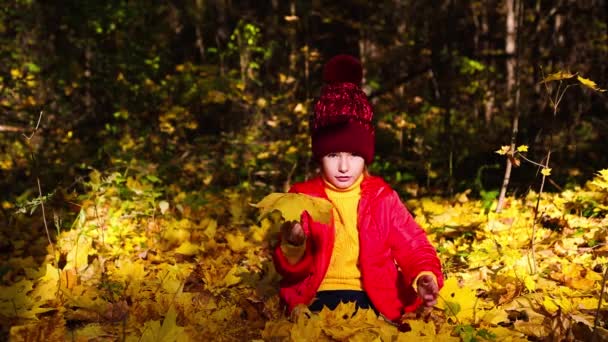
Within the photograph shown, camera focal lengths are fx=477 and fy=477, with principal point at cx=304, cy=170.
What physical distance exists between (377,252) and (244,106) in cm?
561

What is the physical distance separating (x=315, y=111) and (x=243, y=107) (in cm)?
553

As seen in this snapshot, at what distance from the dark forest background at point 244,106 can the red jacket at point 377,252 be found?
8.24 feet

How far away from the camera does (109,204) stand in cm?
439

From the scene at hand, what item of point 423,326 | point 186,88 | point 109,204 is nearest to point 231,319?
point 423,326

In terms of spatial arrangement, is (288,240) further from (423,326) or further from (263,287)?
(263,287)

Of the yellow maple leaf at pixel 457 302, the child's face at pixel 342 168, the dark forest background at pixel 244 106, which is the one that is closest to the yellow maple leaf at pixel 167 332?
the child's face at pixel 342 168

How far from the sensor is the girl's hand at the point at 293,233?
191 cm

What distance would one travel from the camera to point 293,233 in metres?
1.91

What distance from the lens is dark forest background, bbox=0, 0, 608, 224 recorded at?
5.27 metres

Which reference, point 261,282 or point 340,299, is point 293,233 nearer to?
point 340,299

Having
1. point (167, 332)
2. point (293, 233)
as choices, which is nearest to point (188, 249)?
point (167, 332)

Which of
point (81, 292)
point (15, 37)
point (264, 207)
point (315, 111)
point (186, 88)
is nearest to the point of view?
point (264, 207)

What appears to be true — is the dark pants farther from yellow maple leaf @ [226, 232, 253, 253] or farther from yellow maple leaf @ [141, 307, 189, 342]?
yellow maple leaf @ [226, 232, 253, 253]

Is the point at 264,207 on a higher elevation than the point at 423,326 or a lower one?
higher
